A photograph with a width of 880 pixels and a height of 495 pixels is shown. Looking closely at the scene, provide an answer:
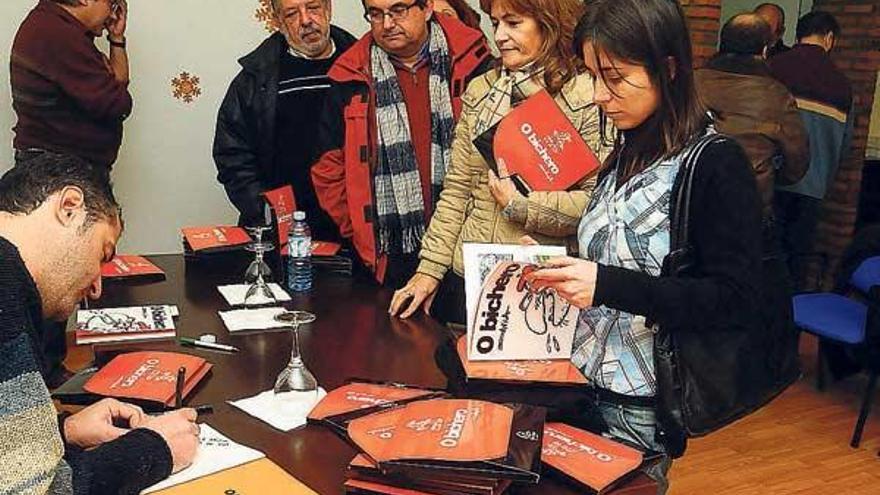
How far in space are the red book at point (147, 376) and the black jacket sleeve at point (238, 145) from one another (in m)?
1.33

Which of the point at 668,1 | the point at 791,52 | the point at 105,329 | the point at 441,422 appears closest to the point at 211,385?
the point at 105,329

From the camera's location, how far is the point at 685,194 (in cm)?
137

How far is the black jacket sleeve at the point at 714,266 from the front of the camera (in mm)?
1349

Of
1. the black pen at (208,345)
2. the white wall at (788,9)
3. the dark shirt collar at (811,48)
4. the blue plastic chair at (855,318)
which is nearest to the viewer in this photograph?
the black pen at (208,345)

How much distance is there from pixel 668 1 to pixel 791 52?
3.78 meters

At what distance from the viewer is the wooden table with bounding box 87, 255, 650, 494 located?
1.35 m

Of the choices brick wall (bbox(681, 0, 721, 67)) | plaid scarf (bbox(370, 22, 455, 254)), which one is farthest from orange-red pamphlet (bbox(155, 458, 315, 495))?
brick wall (bbox(681, 0, 721, 67))

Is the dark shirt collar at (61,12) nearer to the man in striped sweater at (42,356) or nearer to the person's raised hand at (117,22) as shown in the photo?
the person's raised hand at (117,22)

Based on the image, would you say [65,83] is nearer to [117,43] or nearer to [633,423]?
[117,43]

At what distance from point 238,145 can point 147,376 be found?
1531mm

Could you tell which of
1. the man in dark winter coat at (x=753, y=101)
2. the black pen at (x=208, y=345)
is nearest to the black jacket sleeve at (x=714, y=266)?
the black pen at (x=208, y=345)

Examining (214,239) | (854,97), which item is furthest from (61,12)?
(854,97)

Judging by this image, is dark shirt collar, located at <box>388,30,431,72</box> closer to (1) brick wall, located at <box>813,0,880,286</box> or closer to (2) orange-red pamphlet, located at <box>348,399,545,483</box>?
(2) orange-red pamphlet, located at <box>348,399,545,483</box>

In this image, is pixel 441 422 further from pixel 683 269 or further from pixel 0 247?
pixel 0 247
